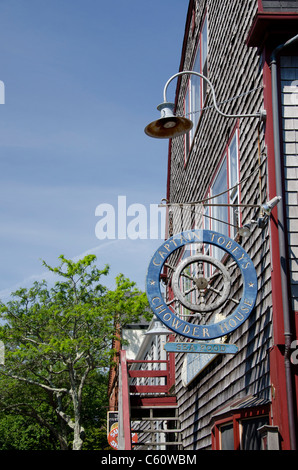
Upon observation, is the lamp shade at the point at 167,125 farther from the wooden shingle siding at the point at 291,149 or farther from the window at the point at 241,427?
the window at the point at 241,427

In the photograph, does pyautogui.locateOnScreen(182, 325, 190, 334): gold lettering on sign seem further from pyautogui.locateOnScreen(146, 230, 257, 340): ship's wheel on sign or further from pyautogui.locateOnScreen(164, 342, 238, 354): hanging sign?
pyautogui.locateOnScreen(164, 342, 238, 354): hanging sign

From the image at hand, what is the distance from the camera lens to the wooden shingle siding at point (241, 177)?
8.17 m

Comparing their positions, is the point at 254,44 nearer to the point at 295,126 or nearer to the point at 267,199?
the point at 295,126

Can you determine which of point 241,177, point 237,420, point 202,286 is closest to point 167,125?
point 241,177

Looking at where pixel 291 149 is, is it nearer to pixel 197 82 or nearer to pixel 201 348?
pixel 201 348

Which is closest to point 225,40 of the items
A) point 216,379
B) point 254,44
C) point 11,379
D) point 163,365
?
point 254,44

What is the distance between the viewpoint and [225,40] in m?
11.3

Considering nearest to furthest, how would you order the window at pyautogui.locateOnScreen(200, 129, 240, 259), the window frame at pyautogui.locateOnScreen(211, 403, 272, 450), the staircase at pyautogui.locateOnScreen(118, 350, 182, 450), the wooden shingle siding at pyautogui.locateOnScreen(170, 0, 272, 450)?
the window frame at pyautogui.locateOnScreen(211, 403, 272, 450)
the wooden shingle siding at pyautogui.locateOnScreen(170, 0, 272, 450)
the window at pyautogui.locateOnScreen(200, 129, 240, 259)
the staircase at pyautogui.locateOnScreen(118, 350, 182, 450)

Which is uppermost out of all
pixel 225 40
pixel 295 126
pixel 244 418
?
pixel 225 40

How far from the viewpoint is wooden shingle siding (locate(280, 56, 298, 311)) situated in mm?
7648

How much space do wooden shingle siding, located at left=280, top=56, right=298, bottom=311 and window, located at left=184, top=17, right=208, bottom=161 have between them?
4304mm

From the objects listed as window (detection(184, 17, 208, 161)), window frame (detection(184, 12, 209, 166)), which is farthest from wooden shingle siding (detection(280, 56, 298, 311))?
window (detection(184, 17, 208, 161))
